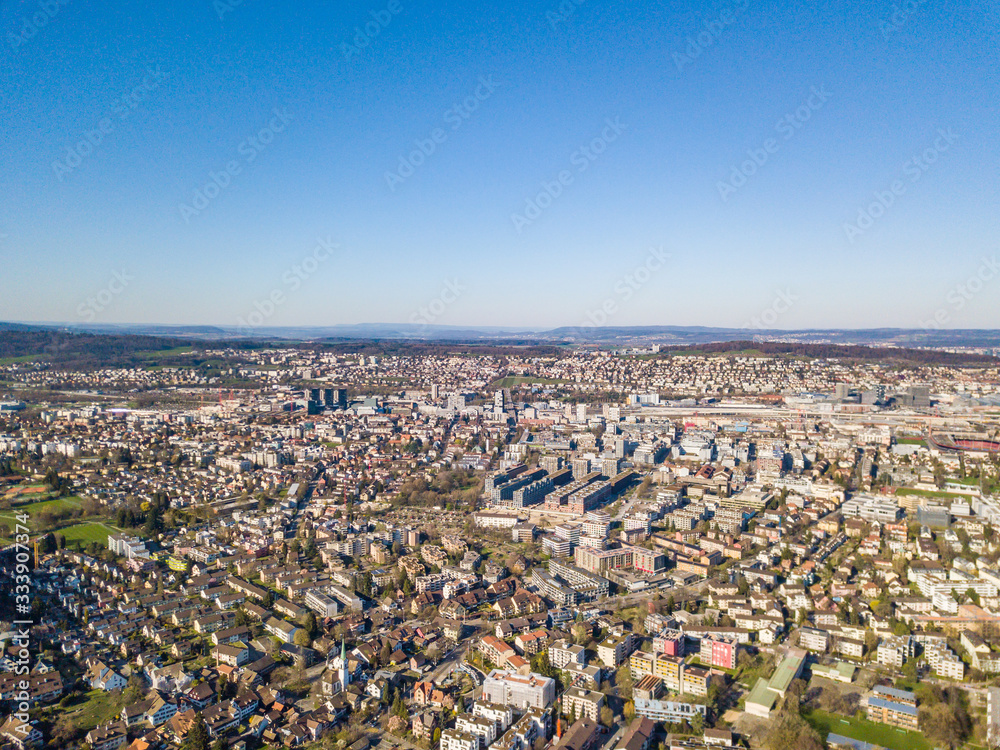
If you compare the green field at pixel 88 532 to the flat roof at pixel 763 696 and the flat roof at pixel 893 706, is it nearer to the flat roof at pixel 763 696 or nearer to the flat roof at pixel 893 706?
the flat roof at pixel 763 696

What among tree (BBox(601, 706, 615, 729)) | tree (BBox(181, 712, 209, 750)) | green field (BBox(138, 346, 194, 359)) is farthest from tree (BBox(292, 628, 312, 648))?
green field (BBox(138, 346, 194, 359))

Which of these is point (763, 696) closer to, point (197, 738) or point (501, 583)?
point (501, 583)

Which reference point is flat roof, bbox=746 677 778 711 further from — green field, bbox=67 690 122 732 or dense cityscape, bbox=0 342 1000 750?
green field, bbox=67 690 122 732

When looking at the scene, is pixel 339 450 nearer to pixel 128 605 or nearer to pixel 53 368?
pixel 128 605

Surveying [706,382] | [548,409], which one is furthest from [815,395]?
[548,409]

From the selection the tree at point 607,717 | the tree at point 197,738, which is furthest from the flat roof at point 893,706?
the tree at point 197,738

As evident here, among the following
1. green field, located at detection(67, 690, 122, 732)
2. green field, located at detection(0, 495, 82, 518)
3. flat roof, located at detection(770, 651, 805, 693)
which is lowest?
green field, located at detection(67, 690, 122, 732)
